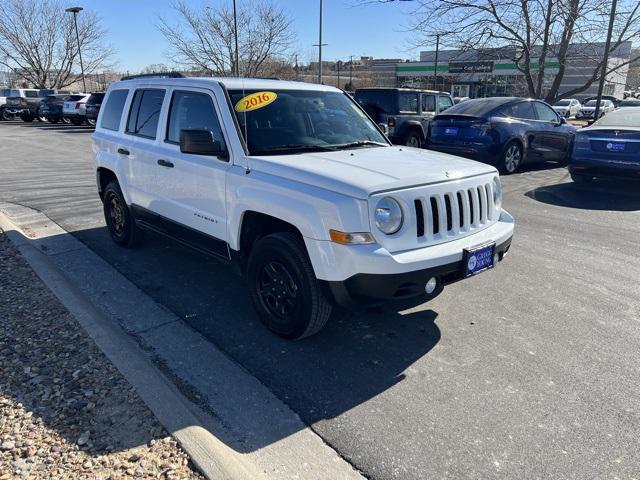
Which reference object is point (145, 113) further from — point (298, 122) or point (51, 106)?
point (51, 106)

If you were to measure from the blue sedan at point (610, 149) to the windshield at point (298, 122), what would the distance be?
5.96 meters

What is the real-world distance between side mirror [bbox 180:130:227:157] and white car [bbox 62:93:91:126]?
2576 centimetres

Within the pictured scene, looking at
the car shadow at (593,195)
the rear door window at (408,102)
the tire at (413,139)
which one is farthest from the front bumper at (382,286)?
the rear door window at (408,102)

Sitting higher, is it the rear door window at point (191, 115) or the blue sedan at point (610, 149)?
the rear door window at point (191, 115)

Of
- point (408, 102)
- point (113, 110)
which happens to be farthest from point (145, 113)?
point (408, 102)

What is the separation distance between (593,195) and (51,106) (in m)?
29.0

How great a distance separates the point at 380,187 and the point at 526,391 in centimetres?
158

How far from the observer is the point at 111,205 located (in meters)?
6.06

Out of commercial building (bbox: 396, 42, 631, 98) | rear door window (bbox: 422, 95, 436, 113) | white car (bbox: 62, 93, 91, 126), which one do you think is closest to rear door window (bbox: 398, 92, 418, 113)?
rear door window (bbox: 422, 95, 436, 113)

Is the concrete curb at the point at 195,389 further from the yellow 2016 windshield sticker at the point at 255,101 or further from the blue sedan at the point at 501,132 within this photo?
the blue sedan at the point at 501,132

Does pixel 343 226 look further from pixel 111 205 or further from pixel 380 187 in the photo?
pixel 111 205

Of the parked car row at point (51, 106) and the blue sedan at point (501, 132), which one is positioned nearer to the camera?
the blue sedan at point (501, 132)

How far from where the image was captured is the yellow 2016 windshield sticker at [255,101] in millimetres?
4027

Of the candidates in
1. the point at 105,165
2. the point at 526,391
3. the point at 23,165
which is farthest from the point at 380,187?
the point at 23,165
